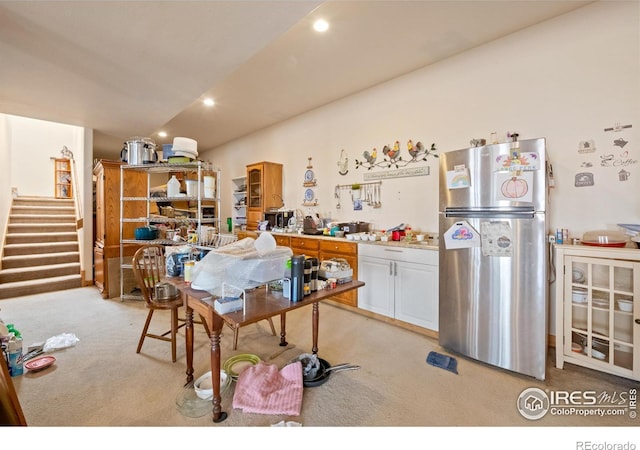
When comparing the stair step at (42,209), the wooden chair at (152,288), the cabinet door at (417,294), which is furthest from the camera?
the stair step at (42,209)

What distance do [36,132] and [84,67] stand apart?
6.71 metres

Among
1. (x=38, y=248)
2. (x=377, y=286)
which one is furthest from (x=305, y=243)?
(x=38, y=248)

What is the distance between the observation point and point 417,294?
9.11 feet

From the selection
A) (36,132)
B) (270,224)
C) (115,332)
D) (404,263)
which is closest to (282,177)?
(270,224)

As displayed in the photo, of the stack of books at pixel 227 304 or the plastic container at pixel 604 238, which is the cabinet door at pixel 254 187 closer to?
the stack of books at pixel 227 304

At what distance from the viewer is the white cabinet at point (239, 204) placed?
5.93 meters

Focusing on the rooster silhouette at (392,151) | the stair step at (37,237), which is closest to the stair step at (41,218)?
the stair step at (37,237)

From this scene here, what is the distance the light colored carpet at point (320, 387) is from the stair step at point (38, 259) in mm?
2194

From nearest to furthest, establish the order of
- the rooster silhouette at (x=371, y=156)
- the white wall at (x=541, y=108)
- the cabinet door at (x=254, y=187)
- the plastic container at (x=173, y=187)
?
the white wall at (x=541, y=108)
the plastic container at (x=173, y=187)
the rooster silhouette at (x=371, y=156)
the cabinet door at (x=254, y=187)

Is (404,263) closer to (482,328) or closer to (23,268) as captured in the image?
(482,328)

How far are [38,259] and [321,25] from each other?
5769mm

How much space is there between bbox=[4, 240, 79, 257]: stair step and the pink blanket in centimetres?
520

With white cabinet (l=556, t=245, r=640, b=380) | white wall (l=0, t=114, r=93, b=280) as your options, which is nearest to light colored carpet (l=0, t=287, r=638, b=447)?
white cabinet (l=556, t=245, r=640, b=380)

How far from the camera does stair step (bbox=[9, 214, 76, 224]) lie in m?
5.35
